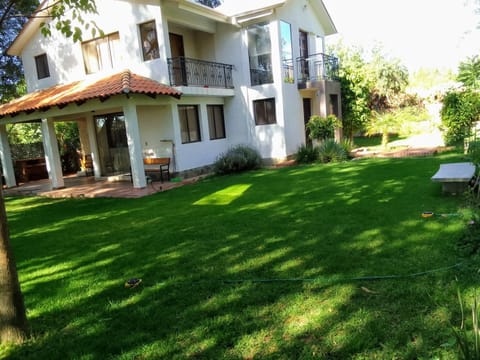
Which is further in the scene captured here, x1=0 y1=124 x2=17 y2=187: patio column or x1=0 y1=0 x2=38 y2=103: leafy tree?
x1=0 y1=0 x2=38 y2=103: leafy tree

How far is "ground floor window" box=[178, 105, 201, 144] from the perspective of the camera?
14791 mm

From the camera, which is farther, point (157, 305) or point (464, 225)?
point (464, 225)

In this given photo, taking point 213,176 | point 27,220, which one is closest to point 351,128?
point 213,176

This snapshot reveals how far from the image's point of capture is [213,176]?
46.6 ft

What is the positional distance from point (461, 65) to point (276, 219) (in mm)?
3937

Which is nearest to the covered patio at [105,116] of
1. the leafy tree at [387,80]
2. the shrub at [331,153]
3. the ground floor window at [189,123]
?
the ground floor window at [189,123]

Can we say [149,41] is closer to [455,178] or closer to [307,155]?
[307,155]

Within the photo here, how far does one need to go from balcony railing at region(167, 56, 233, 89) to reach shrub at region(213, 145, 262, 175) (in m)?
3.02

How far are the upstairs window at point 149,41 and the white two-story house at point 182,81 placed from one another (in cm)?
4

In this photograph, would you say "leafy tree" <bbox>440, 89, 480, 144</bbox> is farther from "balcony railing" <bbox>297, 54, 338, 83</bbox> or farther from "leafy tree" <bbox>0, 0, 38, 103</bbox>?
"leafy tree" <bbox>0, 0, 38, 103</bbox>

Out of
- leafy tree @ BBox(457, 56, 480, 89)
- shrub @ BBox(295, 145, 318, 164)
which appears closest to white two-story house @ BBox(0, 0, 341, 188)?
shrub @ BBox(295, 145, 318, 164)

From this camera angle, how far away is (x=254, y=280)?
14.2ft

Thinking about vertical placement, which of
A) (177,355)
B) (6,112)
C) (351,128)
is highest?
(6,112)

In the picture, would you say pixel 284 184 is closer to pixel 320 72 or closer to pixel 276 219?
pixel 276 219
